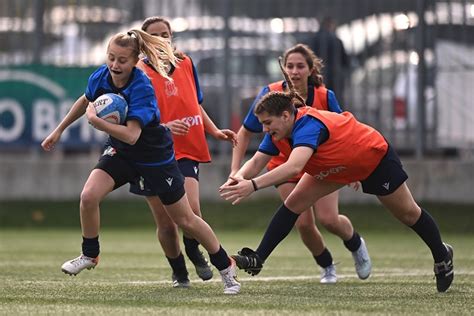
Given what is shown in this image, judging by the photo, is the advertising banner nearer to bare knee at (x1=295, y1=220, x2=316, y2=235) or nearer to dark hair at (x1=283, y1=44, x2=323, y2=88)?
bare knee at (x1=295, y1=220, x2=316, y2=235)

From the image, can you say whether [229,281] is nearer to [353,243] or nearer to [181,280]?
[181,280]

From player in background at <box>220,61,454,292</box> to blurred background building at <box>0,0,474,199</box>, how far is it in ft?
25.5

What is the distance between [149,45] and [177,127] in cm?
68

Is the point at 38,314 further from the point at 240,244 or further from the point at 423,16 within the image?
the point at 423,16

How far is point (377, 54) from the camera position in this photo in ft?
54.5

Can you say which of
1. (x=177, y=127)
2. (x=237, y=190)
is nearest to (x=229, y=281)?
(x=237, y=190)

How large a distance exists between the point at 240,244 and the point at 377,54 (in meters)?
3.96

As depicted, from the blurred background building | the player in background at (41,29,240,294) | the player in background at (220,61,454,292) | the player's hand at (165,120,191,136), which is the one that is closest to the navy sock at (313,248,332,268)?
the player in background at (220,61,454,292)

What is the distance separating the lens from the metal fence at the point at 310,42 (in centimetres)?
1658

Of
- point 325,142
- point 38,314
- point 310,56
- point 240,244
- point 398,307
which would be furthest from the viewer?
point 240,244

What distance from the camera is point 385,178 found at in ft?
27.7

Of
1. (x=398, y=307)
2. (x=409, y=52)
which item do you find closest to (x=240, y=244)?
(x=409, y=52)

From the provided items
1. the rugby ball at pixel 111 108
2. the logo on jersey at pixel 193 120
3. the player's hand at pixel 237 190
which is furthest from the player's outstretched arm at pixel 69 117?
the player's hand at pixel 237 190

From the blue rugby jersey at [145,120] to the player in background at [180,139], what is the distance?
0.76 m
